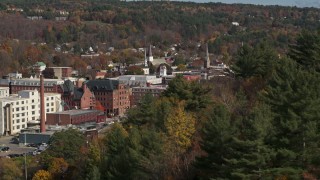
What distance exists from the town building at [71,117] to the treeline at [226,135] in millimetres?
9832

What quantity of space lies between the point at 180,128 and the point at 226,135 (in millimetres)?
3188

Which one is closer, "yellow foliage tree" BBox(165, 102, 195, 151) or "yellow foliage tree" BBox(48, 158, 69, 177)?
"yellow foliage tree" BBox(165, 102, 195, 151)

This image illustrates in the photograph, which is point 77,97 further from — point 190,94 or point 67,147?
point 190,94

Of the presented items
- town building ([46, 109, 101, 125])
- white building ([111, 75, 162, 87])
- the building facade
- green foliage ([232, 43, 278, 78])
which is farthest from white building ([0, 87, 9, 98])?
green foliage ([232, 43, 278, 78])

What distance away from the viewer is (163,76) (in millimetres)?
40969

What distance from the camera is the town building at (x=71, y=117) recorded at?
97.2 ft

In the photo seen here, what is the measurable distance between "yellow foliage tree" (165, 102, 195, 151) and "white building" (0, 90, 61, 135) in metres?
14.7

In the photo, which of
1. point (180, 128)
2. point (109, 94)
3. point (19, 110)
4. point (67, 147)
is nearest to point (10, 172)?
point (67, 147)

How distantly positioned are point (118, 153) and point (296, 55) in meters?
5.65

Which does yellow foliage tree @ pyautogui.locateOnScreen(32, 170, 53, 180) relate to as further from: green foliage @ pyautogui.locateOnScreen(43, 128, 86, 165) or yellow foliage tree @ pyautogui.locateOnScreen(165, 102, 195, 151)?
yellow foliage tree @ pyautogui.locateOnScreen(165, 102, 195, 151)

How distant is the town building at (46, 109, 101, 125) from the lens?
29631 millimetres

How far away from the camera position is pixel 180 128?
1528cm

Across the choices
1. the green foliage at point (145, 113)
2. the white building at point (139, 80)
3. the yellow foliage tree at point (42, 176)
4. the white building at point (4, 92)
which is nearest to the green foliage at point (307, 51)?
the green foliage at point (145, 113)

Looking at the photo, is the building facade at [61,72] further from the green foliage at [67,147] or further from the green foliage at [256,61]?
the green foliage at [256,61]
